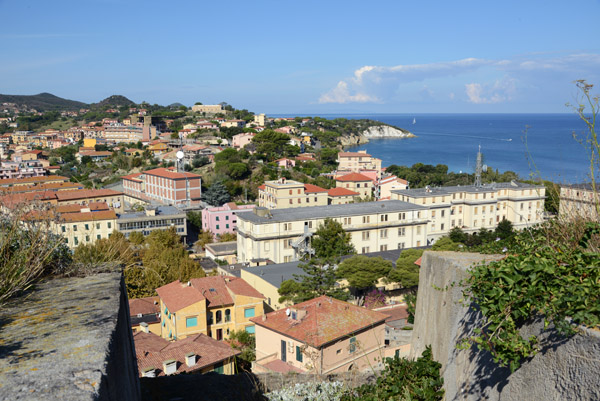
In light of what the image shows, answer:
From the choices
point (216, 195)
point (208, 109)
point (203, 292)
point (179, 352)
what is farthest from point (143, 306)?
point (208, 109)

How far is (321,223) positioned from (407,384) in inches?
1013

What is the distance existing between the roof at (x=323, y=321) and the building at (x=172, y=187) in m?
36.2

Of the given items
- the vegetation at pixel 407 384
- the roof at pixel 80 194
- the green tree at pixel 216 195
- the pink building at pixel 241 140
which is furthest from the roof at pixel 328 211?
the pink building at pixel 241 140

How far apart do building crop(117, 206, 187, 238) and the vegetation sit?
3291 cm

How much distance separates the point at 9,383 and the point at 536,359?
249 centimetres

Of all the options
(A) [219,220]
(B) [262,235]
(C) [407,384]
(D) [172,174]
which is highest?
(C) [407,384]

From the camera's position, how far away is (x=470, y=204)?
38250mm

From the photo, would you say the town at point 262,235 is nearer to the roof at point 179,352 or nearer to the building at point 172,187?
the roof at point 179,352

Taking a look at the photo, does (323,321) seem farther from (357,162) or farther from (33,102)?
(33,102)

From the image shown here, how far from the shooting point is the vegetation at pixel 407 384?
3777 millimetres

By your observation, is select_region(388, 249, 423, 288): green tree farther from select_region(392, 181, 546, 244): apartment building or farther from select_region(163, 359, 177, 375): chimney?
select_region(392, 181, 546, 244): apartment building

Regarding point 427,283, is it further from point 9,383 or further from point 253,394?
point 9,383

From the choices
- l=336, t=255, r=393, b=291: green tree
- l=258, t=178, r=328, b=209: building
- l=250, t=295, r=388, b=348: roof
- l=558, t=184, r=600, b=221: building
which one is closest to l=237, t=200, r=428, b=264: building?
l=336, t=255, r=393, b=291: green tree

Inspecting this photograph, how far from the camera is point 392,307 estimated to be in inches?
725
